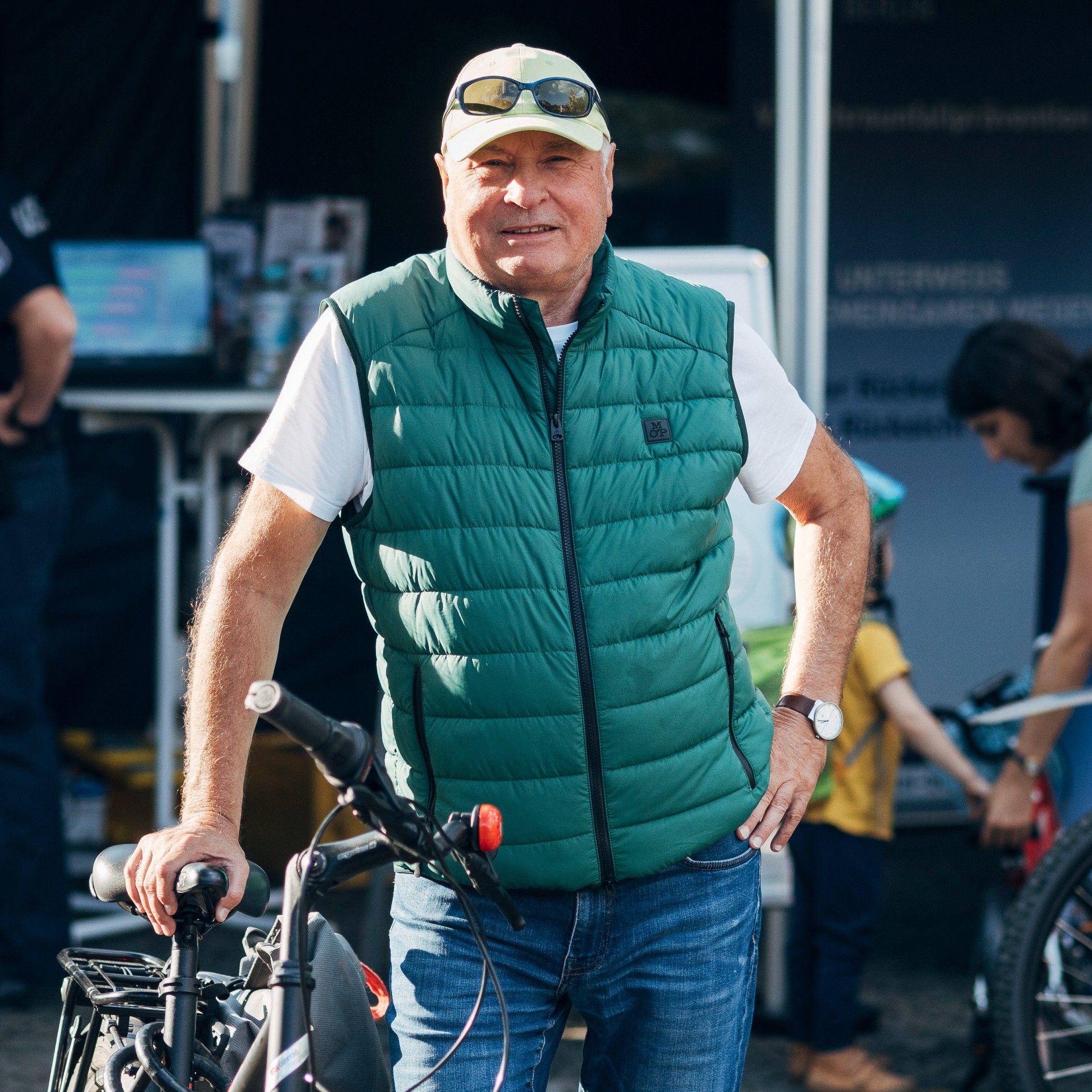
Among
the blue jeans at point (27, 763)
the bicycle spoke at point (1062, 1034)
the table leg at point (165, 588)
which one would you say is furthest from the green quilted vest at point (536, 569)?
the table leg at point (165, 588)

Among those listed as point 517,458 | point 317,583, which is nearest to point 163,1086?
point 517,458

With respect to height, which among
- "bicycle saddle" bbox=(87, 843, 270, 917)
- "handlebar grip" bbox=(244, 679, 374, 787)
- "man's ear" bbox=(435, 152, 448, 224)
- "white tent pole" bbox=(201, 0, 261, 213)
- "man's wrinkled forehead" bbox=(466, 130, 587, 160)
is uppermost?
"white tent pole" bbox=(201, 0, 261, 213)

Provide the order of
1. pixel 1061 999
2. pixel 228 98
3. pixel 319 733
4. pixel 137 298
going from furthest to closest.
→ pixel 228 98 → pixel 137 298 → pixel 1061 999 → pixel 319 733

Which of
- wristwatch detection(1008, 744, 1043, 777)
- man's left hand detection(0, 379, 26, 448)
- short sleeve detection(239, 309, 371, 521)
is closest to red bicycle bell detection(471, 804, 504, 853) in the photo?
short sleeve detection(239, 309, 371, 521)

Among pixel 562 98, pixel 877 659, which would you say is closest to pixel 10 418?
pixel 877 659

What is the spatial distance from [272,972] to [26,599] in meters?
2.60

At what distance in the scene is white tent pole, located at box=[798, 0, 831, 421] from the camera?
368 centimetres

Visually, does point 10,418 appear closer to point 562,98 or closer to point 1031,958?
point 562,98

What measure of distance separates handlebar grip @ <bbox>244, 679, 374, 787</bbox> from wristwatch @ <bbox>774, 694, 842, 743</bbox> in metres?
0.86

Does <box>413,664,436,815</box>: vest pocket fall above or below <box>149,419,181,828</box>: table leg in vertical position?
above

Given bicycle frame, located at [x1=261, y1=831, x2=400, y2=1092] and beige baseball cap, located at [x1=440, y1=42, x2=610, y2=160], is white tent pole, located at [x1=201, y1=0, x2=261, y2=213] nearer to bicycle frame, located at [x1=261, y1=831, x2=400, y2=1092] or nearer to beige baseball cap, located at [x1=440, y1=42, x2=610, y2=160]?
beige baseball cap, located at [x1=440, y1=42, x2=610, y2=160]

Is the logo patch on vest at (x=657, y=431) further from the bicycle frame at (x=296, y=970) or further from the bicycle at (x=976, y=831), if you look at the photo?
the bicycle at (x=976, y=831)

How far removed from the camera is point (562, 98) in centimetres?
187

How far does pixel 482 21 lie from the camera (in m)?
5.48
